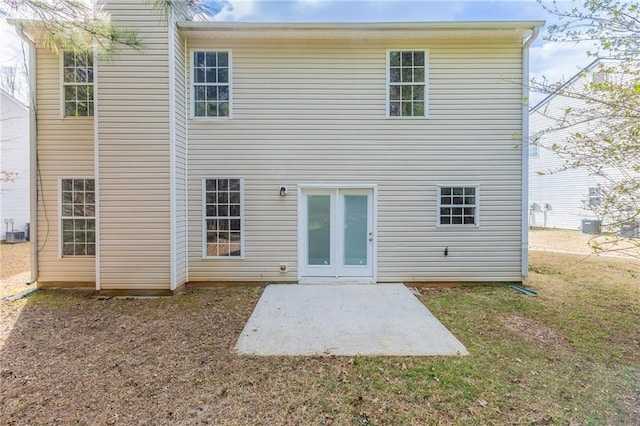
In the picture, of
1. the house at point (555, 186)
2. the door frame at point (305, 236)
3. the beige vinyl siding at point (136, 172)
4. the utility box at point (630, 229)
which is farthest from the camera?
the house at point (555, 186)

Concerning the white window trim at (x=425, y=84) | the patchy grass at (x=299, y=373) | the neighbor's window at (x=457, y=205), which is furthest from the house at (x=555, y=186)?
the patchy grass at (x=299, y=373)

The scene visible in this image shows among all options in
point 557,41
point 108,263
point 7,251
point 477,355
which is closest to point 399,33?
point 557,41

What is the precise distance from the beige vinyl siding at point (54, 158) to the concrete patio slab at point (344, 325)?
440 cm

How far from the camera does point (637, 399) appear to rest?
2883mm

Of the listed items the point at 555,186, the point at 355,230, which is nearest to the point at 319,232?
the point at 355,230

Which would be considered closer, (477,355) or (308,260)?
(477,355)

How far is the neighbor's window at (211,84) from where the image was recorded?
→ 653cm

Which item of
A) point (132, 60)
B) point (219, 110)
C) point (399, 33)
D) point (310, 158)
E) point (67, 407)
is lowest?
point (67, 407)

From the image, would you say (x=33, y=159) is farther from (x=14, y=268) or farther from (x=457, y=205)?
(x=457, y=205)

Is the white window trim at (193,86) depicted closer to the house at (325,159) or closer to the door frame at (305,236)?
the house at (325,159)

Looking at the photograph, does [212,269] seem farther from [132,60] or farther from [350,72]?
[350,72]

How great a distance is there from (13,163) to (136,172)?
426 inches

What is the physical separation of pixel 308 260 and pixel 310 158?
7.59ft

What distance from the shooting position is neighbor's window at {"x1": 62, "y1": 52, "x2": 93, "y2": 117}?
20.9 feet
